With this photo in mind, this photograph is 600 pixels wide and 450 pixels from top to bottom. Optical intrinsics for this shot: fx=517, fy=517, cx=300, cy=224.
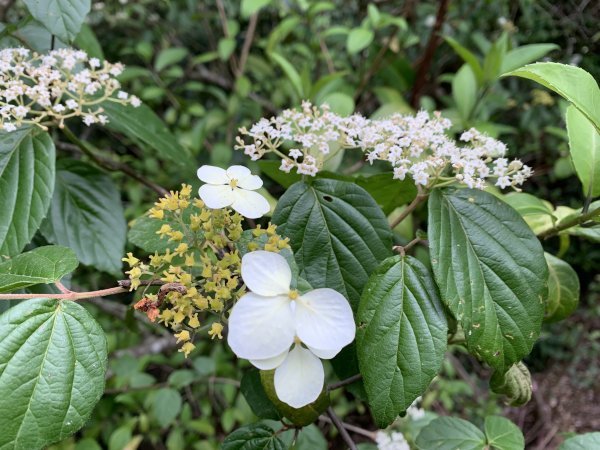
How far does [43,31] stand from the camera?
3.15ft

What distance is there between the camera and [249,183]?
24.4 inches

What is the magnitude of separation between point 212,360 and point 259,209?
1.11 metres

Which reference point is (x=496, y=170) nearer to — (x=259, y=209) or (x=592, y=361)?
(x=259, y=209)

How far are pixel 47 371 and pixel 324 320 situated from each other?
10.9 inches

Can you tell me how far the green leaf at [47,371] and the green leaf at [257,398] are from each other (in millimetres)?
A: 288

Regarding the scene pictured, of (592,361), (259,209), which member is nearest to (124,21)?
(259,209)

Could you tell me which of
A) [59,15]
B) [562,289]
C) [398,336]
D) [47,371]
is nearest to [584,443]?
[562,289]

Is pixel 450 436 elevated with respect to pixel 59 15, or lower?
lower

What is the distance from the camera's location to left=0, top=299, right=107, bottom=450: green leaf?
19.2 inches

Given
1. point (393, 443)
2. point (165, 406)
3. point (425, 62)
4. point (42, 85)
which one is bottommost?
point (165, 406)

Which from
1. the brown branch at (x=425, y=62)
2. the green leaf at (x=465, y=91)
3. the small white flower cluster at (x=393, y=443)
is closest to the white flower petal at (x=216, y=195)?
the small white flower cluster at (x=393, y=443)

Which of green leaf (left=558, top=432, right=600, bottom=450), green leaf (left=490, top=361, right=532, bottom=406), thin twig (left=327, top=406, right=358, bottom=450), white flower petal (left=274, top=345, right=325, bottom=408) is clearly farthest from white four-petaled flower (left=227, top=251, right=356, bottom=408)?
green leaf (left=558, top=432, right=600, bottom=450)

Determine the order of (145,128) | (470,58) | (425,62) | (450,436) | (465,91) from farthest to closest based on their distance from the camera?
(425,62) < (465,91) < (470,58) < (145,128) < (450,436)

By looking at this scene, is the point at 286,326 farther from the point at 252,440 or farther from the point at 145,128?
the point at 145,128
